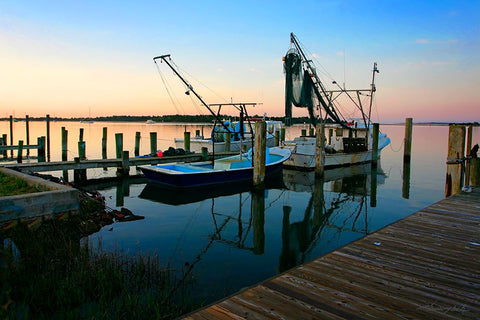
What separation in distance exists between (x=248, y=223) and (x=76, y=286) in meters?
5.67

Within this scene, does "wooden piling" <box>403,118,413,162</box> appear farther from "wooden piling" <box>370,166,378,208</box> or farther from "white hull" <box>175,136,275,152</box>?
"white hull" <box>175,136,275,152</box>

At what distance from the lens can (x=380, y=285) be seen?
411 cm

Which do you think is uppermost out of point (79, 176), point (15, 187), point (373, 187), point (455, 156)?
point (455, 156)

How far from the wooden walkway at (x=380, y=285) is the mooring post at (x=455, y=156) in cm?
462

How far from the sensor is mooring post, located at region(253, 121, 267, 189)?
1323 cm

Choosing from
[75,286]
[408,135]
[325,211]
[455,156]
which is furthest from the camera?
[408,135]

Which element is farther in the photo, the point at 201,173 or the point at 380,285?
the point at 201,173

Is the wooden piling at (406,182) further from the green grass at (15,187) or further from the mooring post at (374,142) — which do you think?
the green grass at (15,187)

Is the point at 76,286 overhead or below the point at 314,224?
overhead

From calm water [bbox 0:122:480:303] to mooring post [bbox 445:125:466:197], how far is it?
6.02 ft

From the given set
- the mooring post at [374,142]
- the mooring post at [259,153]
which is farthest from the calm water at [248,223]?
the mooring post at [374,142]

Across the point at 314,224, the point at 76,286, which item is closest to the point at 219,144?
the point at 314,224

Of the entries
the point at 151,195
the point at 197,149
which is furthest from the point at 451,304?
the point at 197,149

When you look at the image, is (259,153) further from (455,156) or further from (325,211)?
(455,156)
